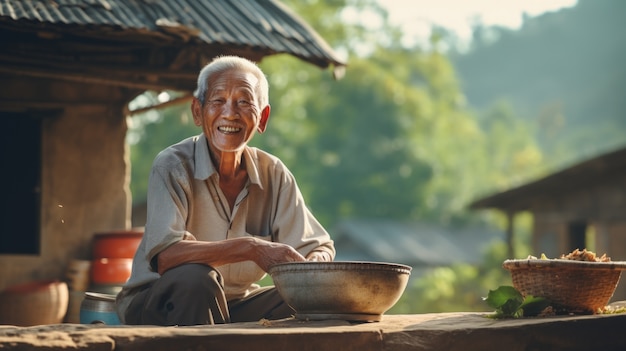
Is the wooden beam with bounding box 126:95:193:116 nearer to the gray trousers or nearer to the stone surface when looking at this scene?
the gray trousers

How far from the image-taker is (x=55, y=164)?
805 centimetres

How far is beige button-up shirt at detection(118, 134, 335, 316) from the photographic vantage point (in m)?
4.23

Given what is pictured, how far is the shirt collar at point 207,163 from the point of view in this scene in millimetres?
4434

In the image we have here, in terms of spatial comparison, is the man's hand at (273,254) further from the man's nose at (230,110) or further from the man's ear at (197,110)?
the man's ear at (197,110)

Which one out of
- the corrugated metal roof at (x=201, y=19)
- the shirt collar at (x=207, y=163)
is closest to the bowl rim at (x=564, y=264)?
the shirt collar at (x=207, y=163)

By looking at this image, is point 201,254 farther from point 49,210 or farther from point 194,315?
point 49,210

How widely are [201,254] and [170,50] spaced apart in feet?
13.6

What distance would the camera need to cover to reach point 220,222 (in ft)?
14.8

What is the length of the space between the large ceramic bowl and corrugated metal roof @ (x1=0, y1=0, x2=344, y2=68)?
3.34 m

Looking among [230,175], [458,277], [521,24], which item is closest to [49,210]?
[230,175]

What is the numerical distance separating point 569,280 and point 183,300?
5.36 feet

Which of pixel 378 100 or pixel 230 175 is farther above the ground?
pixel 378 100

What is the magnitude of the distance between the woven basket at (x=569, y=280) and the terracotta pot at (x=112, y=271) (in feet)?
12.8


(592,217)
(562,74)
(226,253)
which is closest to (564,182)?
(592,217)
